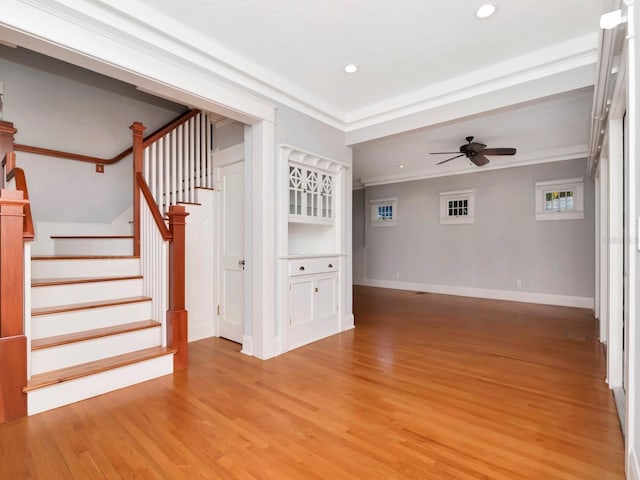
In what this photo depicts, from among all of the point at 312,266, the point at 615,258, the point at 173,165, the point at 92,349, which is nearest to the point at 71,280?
the point at 92,349

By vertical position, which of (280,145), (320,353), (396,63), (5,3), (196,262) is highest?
(396,63)

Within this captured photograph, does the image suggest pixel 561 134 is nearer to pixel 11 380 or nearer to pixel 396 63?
pixel 396 63

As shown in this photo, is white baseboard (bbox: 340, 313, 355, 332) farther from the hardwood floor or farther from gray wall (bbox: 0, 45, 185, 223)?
gray wall (bbox: 0, 45, 185, 223)

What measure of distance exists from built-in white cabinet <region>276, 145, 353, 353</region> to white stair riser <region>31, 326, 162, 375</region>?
3.92ft

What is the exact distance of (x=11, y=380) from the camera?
2039 millimetres

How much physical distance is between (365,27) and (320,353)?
294 cm

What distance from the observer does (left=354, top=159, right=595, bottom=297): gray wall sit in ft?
18.9

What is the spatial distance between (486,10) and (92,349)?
3.80 meters

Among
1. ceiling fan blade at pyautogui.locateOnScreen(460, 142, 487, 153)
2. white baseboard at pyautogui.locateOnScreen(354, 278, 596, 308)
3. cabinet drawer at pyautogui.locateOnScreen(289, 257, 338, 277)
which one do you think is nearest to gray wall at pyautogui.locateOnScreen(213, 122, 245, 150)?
cabinet drawer at pyautogui.locateOnScreen(289, 257, 338, 277)

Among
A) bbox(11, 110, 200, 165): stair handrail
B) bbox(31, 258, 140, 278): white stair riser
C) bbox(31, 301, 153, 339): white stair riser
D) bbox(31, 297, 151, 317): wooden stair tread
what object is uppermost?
bbox(11, 110, 200, 165): stair handrail

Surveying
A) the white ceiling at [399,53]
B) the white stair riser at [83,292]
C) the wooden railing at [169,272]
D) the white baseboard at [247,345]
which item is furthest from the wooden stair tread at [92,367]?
the white ceiling at [399,53]

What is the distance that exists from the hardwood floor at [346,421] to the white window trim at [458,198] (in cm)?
375

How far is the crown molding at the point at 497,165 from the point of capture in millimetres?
5613

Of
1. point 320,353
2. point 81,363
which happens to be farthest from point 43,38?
point 320,353
